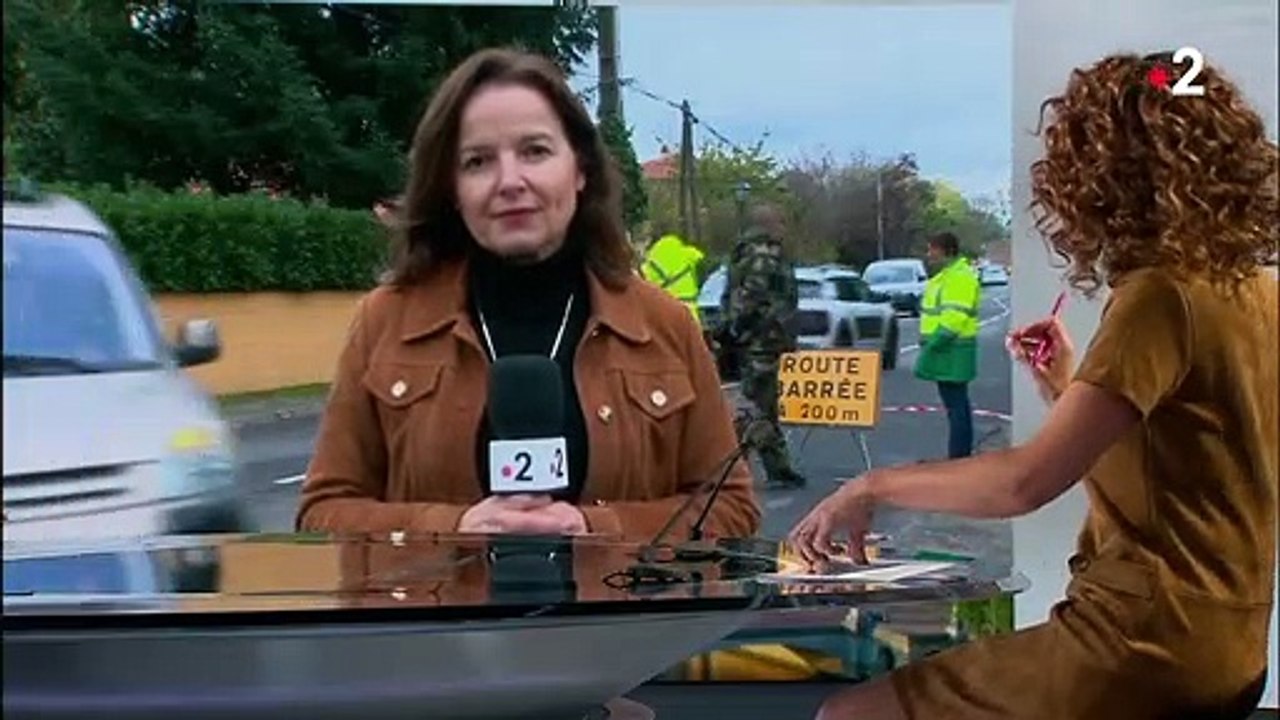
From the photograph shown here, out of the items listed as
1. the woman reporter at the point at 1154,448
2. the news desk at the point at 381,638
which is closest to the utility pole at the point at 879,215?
the woman reporter at the point at 1154,448

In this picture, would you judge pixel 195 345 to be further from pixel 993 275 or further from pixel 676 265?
pixel 993 275

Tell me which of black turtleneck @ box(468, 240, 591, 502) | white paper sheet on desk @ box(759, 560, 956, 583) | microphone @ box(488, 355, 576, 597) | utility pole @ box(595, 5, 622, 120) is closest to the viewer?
white paper sheet on desk @ box(759, 560, 956, 583)

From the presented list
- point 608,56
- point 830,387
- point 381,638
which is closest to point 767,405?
point 830,387

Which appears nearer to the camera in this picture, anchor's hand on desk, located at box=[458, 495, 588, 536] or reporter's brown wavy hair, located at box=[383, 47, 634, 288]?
anchor's hand on desk, located at box=[458, 495, 588, 536]

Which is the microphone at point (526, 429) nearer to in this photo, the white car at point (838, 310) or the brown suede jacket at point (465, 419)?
the brown suede jacket at point (465, 419)

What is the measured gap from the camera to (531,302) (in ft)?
7.46

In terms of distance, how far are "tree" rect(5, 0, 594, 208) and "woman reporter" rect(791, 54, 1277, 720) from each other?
1.93 metres

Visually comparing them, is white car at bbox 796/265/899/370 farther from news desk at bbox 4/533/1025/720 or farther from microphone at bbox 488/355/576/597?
news desk at bbox 4/533/1025/720

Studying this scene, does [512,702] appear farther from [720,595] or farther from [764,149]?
[764,149]

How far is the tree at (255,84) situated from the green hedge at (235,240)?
0.04 meters

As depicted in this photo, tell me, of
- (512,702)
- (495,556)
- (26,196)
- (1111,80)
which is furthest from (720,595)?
(26,196)

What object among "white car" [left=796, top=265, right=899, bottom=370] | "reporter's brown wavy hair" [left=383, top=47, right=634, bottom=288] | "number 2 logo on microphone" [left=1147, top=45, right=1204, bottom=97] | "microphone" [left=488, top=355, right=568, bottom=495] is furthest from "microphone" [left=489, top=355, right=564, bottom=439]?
"white car" [left=796, top=265, right=899, bottom=370]

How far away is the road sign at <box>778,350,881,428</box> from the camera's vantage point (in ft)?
12.2

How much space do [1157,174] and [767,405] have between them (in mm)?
2042
